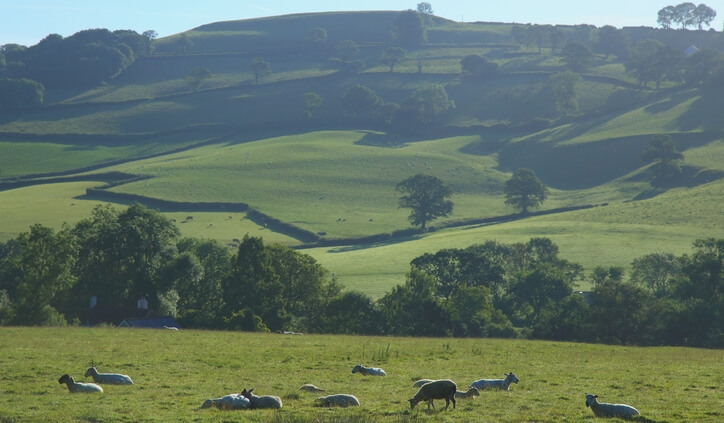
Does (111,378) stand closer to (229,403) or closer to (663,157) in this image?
(229,403)

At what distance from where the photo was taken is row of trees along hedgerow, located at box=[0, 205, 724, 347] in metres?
59.8

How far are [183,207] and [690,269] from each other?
89407mm

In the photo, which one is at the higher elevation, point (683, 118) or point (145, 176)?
point (683, 118)

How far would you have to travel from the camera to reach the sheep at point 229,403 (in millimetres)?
22641

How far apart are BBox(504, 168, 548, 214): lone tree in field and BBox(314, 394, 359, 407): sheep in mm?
122755

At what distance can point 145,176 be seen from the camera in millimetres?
155750

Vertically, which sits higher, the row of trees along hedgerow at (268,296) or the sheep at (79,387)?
the sheep at (79,387)

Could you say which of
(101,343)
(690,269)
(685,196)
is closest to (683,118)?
(685,196)

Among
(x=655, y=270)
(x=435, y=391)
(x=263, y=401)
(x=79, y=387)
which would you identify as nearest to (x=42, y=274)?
(x=79, y=387)

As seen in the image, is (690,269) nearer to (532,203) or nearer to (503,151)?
(532,203)

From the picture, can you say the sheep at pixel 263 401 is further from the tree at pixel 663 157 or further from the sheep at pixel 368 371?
the tree at pixel 663 157

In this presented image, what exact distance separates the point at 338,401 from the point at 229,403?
3.11 m

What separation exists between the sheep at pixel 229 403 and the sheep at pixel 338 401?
2.10m

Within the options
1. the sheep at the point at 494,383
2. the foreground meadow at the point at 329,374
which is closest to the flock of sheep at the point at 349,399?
the foreground meadow at the point at 329,374
